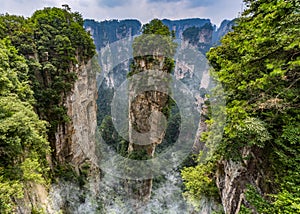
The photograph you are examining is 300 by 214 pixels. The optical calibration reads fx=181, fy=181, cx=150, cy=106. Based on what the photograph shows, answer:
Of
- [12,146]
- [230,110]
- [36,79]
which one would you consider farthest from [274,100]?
[36,79]

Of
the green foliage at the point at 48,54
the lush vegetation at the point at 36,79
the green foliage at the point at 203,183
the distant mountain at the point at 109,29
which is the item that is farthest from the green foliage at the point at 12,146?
the distant mountain at the point at 109,29

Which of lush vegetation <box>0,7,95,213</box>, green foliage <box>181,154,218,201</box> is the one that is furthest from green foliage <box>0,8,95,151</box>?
green foliage <box>181,154,218,201</box>

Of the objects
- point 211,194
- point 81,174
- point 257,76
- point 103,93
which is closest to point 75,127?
point 81,174

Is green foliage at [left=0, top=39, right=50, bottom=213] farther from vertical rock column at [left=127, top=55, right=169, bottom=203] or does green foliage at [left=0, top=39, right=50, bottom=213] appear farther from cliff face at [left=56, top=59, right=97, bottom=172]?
vertical rock column at [left=127, top=55, right=169, bottom=203]

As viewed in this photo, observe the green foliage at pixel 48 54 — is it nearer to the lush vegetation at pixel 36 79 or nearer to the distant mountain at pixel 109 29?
the lush vegetation at pixel 36 79

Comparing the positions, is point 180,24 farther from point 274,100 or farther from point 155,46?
point 274,100
